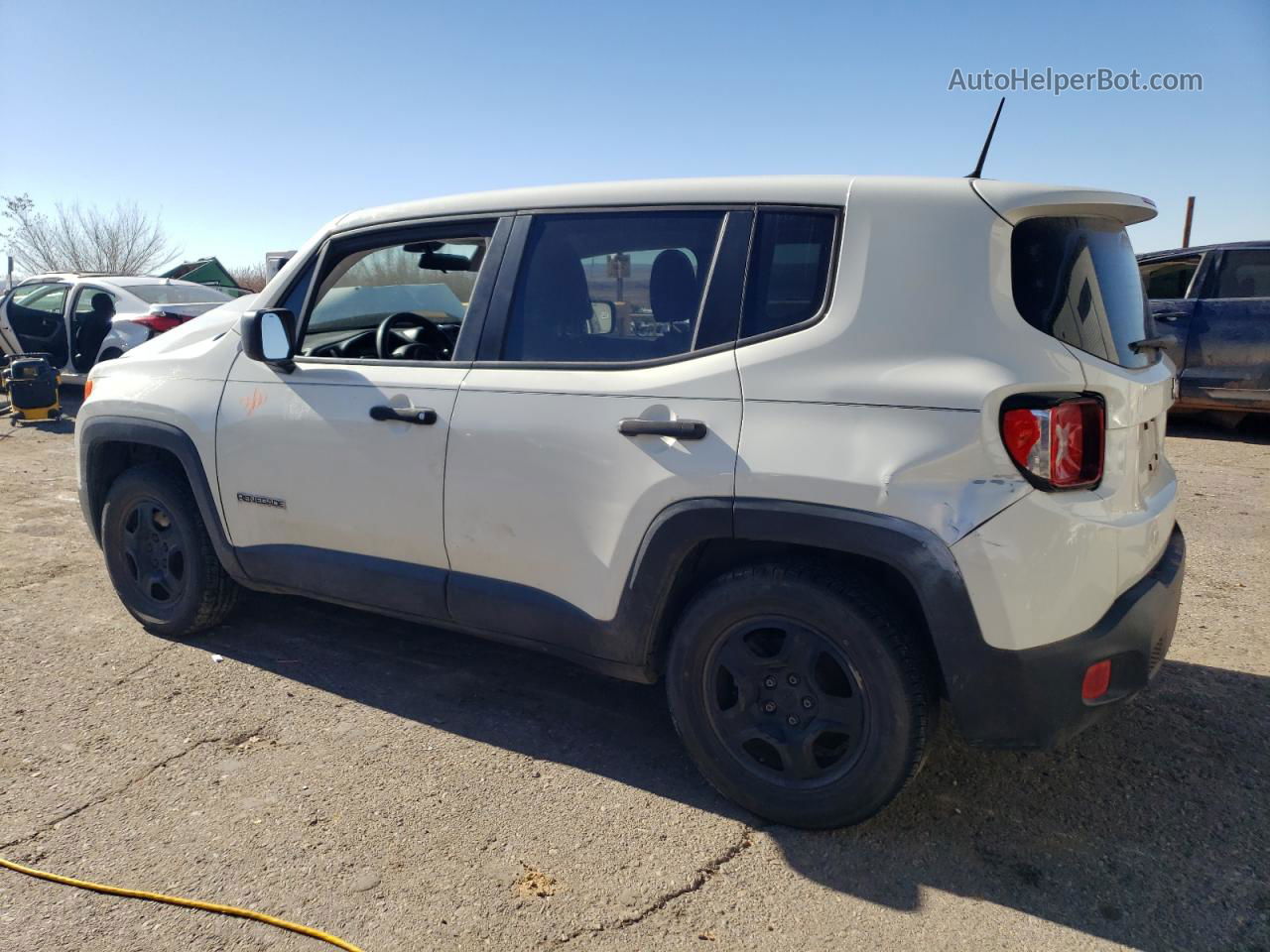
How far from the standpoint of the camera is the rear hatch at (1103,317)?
2521mm

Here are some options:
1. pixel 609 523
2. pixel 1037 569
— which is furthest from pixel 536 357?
pixel 1037 569

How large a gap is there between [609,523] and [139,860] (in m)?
1.63

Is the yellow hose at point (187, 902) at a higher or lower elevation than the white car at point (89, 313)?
lower

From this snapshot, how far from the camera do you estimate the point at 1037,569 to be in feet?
7.80

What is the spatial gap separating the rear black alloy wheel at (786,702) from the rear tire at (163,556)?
2.48 meters

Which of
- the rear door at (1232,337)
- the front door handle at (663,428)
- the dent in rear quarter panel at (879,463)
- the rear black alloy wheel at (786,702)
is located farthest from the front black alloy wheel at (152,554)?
the rear door at (1232,337)

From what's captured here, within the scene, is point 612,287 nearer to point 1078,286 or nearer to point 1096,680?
point 1078,286

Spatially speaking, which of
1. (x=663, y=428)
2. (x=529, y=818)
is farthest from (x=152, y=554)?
(x=663, y=428)

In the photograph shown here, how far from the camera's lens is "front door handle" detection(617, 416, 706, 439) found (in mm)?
2750

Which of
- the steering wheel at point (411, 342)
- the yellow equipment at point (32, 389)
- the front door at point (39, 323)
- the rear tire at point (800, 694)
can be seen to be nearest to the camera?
the rear tire at point (800, 694)

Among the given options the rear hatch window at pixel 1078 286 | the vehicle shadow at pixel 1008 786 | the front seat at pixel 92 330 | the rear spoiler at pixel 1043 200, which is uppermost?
the rear spoiler at pixel 1043 200

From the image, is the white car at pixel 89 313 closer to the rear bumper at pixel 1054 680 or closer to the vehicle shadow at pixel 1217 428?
the rear bumper at pixel 1054 680

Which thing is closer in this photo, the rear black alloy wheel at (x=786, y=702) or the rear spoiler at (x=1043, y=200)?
the rear spoiler at (x=1043, y=200)

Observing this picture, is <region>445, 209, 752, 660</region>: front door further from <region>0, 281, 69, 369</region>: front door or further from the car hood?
<region>0, 281, 69, 369</region>: front door
